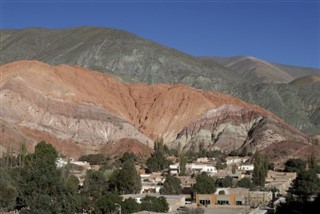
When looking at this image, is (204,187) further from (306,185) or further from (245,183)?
(306,185)

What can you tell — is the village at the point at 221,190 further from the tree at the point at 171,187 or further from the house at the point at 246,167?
the tree at the point at 171,187

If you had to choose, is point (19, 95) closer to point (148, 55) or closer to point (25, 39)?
point (148, 55)

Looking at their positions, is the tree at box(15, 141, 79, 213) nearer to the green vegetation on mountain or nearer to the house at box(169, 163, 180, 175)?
the green vegetation on mountain

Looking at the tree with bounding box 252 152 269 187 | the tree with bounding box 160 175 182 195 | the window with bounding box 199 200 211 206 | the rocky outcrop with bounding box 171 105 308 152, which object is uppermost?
the rocky outcrop with bounding box 171 105 308 152

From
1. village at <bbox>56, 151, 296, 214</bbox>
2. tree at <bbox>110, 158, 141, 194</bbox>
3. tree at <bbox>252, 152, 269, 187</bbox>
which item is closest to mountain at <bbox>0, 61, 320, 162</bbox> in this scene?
village at <bbox>56, 151, 296, 214</bbox>

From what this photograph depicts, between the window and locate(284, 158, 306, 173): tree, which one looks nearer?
the window

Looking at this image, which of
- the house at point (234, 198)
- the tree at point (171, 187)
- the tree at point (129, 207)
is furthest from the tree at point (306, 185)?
the tree at point (129, 207)

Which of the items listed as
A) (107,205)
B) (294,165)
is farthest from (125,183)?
(294,165)
